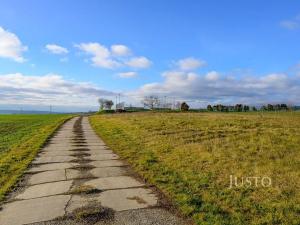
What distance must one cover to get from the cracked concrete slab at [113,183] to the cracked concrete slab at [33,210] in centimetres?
120

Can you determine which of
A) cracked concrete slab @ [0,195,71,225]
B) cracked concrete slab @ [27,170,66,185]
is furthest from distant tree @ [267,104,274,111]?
cracked concrete slab @ [0,195,71,225]

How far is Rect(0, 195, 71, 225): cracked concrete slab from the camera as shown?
636cm

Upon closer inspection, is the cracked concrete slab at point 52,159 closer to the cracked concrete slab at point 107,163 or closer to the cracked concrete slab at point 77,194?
the cracked concrete slab at point 77,194

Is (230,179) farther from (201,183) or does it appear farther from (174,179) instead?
(174,179)

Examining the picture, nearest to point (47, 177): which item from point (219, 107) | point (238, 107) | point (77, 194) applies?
point (77, 194)

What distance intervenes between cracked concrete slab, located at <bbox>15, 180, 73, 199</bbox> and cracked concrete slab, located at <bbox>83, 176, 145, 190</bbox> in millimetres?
602

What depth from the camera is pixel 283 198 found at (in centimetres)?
731

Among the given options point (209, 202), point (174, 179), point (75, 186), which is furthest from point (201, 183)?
point (75, 186)

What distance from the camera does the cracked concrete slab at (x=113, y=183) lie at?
877 centimetres

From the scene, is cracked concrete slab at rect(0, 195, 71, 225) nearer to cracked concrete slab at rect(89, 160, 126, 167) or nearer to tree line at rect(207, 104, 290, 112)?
cracked concrete slab at rect(89, 160, 126, 167)

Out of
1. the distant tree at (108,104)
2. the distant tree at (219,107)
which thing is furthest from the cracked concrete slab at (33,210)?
the distant tree at (108,104)

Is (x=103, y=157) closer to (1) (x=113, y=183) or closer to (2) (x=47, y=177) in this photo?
(2) (x=47, y=177)

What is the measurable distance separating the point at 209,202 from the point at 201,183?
1.50 m

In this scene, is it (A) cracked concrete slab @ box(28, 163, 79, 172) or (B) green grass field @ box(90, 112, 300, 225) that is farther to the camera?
(A) cracked concrete slab @ box(28, 163, 79, 172)
